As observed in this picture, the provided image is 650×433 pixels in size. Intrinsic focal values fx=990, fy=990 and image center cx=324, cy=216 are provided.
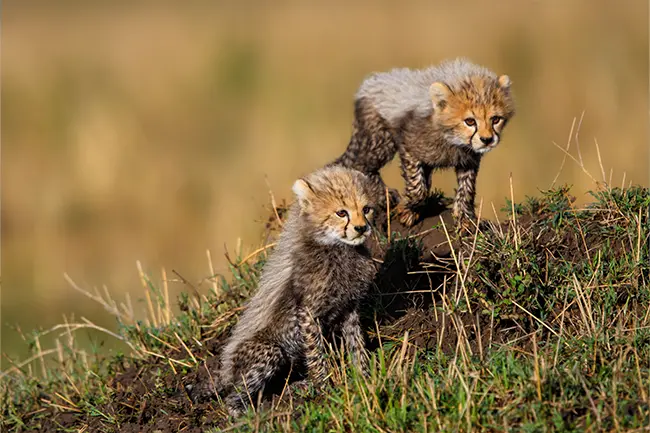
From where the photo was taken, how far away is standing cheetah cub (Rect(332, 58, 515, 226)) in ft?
20.9

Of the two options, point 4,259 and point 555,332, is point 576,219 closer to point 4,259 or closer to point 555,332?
point 555,332

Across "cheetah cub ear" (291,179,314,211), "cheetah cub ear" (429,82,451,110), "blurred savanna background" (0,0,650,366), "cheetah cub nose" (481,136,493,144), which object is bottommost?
"blurred savanna background" (0,0,650,366)

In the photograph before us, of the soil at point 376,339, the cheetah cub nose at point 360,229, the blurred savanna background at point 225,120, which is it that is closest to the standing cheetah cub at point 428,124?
the soil at point 376,339

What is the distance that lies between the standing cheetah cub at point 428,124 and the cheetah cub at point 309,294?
0.72m

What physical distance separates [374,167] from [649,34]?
710 cm

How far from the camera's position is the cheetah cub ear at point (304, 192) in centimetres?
543

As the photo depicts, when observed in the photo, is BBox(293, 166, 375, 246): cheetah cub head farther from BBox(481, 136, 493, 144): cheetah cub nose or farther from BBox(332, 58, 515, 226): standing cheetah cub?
BBox(481, 136, 493, 144): cheetah cub nose

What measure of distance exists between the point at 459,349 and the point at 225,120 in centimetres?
874

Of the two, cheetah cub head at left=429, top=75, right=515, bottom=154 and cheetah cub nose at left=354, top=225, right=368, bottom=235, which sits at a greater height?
cheetah cub head at left=429, top=75, right=515, bottom=154

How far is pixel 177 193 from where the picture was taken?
1224 centimetres

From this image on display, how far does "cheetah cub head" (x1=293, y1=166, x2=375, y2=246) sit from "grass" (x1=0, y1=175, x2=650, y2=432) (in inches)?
25.2

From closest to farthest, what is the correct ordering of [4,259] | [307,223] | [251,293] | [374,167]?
[307,223] < [251,293] < [374,167] < [4,259]

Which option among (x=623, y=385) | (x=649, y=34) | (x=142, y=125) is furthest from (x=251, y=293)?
(x=649, y=34)

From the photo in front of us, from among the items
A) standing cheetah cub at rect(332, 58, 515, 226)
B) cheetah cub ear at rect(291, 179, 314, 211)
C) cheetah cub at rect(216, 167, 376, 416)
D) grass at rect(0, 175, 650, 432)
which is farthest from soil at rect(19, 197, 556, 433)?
cheetah cub ear at rect(291, 179, 314, 211)
